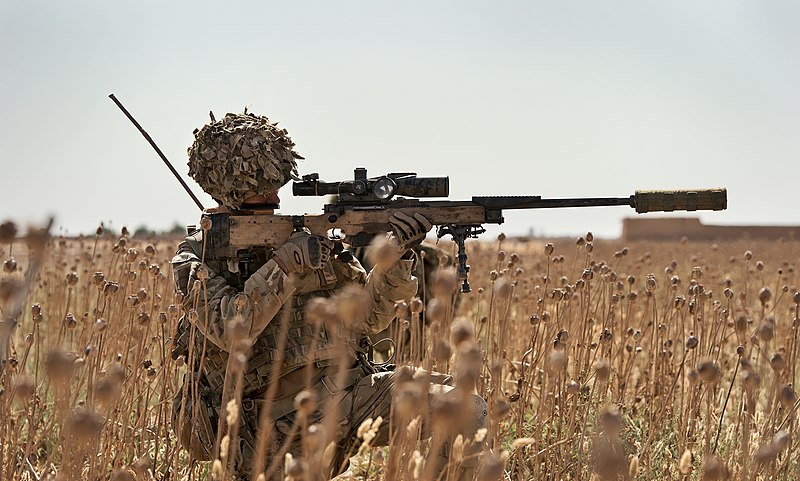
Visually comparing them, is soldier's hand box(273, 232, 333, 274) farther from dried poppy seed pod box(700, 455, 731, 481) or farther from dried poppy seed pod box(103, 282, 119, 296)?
dried poppy seed pod box(700, 455, 731, 481)

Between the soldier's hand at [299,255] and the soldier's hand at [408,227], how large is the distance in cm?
28

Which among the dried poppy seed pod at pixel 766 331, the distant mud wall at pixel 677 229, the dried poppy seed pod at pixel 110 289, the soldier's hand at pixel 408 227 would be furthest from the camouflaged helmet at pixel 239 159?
the distant mud wall at pixel 677 229

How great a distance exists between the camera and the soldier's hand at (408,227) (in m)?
3.01

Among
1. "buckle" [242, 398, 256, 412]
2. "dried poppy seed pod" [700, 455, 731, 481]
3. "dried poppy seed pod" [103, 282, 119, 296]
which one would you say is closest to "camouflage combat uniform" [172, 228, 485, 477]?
"buckle" [242, 398, 256, 412]

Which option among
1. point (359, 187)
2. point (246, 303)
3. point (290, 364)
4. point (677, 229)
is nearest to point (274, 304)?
point (246, 303)

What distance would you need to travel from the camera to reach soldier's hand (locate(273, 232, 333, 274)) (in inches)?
113

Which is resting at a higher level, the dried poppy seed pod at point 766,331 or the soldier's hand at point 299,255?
the soldier's hand at point 299,255

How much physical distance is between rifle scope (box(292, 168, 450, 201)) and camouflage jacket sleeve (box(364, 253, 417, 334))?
26cm

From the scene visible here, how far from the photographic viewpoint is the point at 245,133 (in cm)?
305

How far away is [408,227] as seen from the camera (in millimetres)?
3008

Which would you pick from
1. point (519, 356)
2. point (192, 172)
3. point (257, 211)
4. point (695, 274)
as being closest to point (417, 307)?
point (257, 211)

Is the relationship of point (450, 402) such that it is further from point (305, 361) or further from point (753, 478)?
point (305, 361)

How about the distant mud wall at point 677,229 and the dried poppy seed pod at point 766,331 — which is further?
the distant mud wall at point 677,229

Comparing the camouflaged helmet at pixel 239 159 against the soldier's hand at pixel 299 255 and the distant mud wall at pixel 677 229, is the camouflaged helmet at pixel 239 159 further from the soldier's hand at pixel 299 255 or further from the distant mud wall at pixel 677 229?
the distant mud wall at pixel 677 229
